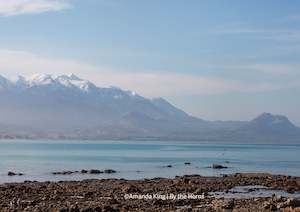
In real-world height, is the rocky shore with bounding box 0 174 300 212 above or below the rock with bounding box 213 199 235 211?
below

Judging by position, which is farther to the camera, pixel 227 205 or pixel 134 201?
pixel 134 201

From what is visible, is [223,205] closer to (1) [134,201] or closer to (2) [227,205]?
(2) [227,205]

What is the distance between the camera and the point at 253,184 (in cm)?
5416

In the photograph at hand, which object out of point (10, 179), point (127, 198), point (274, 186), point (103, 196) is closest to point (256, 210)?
point (127, 198)

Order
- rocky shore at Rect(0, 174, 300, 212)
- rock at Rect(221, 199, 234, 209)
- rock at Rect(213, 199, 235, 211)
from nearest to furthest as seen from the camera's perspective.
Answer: rocky shore at Rect(0, 174, 300, 212)
rock at Rect(213, 199, 235, 211)
rock at Rect(221, 199, 234, 209)

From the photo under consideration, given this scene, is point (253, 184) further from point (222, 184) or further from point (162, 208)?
point (162, 208)

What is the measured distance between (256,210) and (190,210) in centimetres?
340

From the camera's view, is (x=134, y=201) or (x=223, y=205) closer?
(x=223, y=205)

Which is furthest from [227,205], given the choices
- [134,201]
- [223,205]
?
[134,201]

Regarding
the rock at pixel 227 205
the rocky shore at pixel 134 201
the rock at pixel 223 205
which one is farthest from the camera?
the rock at pixel 227 205

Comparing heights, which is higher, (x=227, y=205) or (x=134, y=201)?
(x=227, y=205)

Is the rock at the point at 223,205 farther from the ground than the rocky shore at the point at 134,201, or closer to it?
farther from the ground

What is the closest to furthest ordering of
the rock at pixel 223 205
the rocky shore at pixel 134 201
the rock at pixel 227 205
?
1. the rocky shore at pixel 134 201
2. the rock at pixel 223 205
3. the rock at pixel 227 205

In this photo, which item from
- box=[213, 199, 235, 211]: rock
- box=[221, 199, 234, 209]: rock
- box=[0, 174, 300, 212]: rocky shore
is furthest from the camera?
box=[221, 199, 234, 209]: rock
